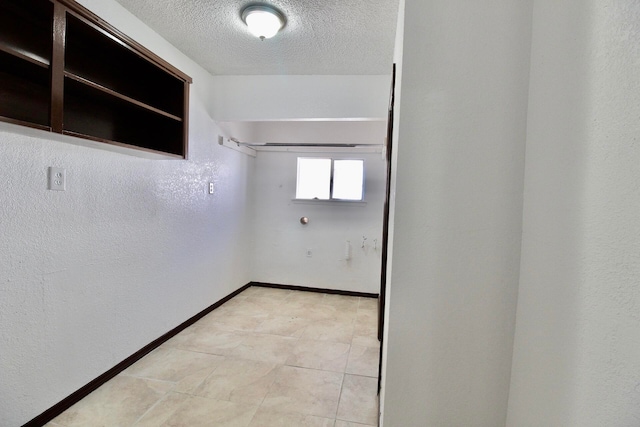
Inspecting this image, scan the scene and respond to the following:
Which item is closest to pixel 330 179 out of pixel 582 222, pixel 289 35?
pixel 289 35

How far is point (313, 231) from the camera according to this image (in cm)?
403

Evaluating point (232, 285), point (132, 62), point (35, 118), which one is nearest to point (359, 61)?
point (132, 62)

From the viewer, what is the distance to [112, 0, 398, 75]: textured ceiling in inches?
72.7

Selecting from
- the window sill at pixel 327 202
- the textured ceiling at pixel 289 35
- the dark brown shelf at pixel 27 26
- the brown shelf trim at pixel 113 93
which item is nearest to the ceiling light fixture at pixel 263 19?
the textured ceiling at pixel 289 35

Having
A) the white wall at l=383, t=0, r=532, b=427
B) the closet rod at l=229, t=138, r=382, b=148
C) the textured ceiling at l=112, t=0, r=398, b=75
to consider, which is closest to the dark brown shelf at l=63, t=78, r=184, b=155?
the textured ceiling at l=112, t=0, r=398, b=75

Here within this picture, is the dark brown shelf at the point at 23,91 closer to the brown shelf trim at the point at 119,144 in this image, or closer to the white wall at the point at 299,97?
the brown shelf trim at the point at 119,144

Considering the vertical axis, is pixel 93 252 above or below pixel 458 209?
below

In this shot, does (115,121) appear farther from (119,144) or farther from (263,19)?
(263,19)

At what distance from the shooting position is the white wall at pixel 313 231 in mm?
3855

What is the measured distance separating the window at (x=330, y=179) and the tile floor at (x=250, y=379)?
5.49ft

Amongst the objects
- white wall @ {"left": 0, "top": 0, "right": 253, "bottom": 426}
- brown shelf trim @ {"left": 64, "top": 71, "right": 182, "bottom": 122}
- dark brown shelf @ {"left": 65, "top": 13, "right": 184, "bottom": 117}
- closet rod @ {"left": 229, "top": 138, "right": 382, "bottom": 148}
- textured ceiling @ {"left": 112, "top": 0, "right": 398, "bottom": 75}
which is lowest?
white wall @ {"left": 0, "top": 0, "right": 253, "bottom": 426}

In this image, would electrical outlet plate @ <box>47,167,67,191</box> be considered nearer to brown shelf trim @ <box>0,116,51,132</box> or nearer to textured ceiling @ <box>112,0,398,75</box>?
brown shelf trim @ <box>0,116,51,132</box>

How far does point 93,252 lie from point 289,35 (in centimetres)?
208

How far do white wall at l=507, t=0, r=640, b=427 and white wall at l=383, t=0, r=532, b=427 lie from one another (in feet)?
0.25
